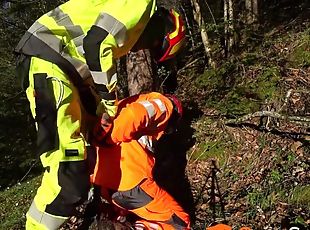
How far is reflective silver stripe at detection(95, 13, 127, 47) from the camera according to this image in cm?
380

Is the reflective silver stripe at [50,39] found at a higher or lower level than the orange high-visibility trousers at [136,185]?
higher

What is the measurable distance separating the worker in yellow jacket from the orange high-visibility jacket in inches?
10.2

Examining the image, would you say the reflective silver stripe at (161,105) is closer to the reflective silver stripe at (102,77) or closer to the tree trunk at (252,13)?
the reflective silver stripe at (102,77)

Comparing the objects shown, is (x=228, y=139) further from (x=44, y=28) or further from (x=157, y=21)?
(x=44, y=28)

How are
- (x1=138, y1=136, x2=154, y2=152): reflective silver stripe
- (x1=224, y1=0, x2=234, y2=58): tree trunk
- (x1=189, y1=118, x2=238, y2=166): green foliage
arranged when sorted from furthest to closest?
1. (x1=224, y1=0, x2=234, y2=58): tree trunk
2. (x1=189, y1=118, x2=238, y2=166): green foliage
3. (x1=138, y1=136, x2=154, y2=152): reflective silver stripe

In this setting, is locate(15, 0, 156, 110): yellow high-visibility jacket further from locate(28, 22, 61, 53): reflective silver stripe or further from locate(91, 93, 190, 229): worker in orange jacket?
locate(91, 93, 190, 229): worker in orange jacket

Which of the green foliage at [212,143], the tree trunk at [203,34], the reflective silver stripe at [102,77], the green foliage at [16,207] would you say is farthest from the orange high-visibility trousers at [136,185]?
the tree trunk at [203,34]

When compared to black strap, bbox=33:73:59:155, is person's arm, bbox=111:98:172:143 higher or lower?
lower

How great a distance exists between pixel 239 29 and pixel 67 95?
369cm

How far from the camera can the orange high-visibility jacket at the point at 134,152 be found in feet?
13.6

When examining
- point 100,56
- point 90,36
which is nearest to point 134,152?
point 100,56

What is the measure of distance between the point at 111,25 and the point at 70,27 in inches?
13.6

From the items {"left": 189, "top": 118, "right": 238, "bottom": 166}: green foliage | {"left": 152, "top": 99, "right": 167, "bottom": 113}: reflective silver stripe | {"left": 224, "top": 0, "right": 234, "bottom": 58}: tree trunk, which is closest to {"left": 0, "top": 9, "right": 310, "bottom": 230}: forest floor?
{"left": 189, "top": 118, "right": 238, "bottom": 166}: green foliage

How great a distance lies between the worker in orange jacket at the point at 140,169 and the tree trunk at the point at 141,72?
0.94 meters
